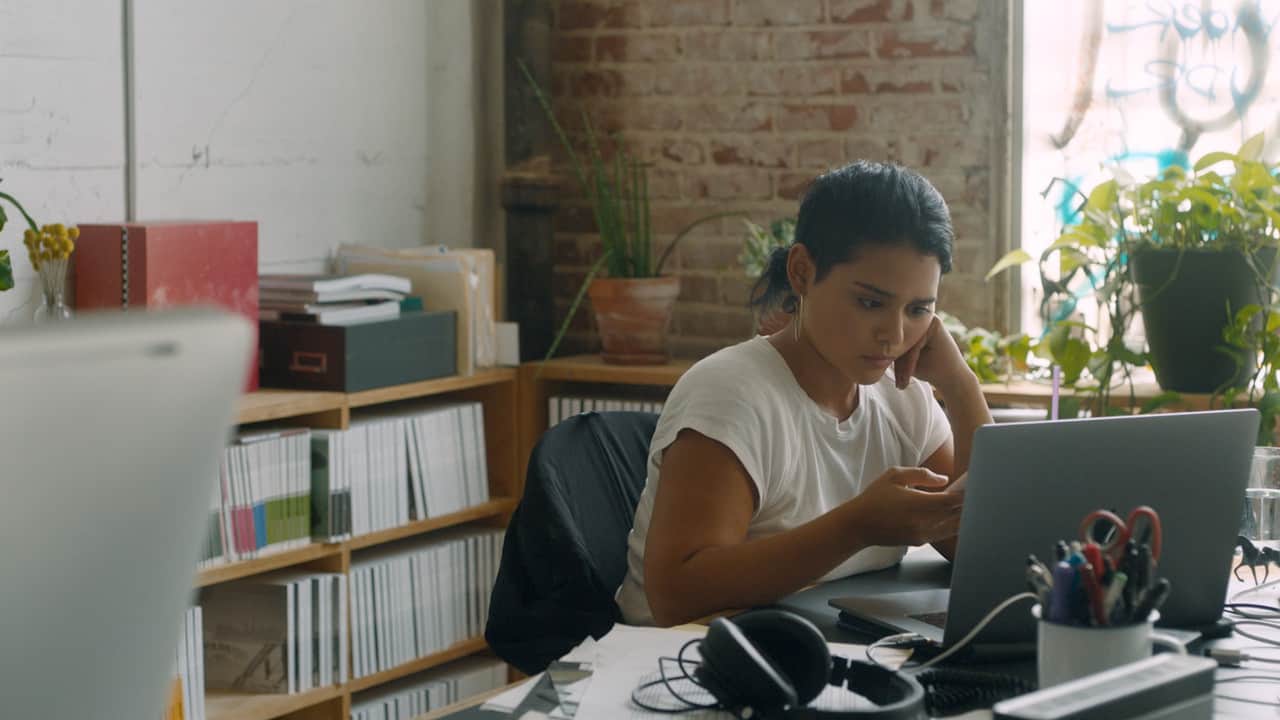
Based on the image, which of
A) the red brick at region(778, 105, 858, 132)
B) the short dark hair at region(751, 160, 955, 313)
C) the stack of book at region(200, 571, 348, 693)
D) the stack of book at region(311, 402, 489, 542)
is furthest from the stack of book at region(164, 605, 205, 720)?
the red brick at region(778, 105, 858, 132)

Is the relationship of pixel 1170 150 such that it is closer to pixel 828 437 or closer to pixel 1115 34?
pixel 1115 34

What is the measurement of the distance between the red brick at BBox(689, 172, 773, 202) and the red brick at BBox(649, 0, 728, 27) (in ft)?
1.25

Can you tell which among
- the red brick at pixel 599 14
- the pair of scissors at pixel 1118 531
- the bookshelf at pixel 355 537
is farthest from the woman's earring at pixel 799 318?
the red brick at pixel 599 14

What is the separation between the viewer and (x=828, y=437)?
2051mm

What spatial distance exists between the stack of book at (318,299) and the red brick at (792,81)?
111 centimetres

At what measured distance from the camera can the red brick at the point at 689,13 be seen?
3.71 m

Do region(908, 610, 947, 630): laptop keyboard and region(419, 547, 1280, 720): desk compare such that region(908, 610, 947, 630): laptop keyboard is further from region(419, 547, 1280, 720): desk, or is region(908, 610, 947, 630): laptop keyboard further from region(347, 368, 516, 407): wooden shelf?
region(347, 368, 516, 407): wooden shelf

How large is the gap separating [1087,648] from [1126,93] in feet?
7.97

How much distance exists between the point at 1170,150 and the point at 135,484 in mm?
3071

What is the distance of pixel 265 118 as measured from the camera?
3.31 m

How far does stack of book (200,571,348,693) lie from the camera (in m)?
3.00

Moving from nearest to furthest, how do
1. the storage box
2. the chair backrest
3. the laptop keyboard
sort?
1. the laptop keyboard
2. the chair backrest
3. the storage box

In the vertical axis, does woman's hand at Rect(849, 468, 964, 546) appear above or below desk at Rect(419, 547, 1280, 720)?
above

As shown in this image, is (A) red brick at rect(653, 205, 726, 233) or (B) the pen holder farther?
(A) red brick at rect(653, 205, 726, 233)
